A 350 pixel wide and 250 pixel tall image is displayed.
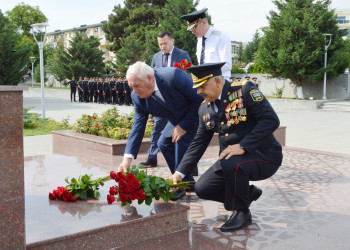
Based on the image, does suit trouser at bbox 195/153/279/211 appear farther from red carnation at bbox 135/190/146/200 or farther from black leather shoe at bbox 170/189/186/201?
black leather shoe at bbox 170/189/186/201

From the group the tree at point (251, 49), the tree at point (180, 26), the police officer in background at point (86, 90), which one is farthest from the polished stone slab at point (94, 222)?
the tree at point (251, 49)

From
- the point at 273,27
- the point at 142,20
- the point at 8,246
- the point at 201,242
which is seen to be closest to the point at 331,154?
the point at 201,242

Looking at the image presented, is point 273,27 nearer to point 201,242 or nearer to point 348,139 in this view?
point 348,139

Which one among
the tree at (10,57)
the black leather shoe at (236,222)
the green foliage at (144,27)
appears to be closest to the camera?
the black leather shoe at (236,222)

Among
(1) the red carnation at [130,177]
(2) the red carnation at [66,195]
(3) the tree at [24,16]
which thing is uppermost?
(3) the tree at [24,16]

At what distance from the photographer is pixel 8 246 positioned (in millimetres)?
2367

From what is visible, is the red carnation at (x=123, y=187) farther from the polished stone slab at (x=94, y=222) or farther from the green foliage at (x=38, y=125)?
the green foliage at (x=38, y=125)

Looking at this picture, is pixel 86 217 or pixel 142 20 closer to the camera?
pixel 86 217

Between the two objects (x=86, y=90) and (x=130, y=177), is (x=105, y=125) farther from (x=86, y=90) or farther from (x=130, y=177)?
(x=86, y=90)

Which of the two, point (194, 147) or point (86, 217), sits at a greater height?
point (194, 147)

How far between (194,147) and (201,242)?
77cm

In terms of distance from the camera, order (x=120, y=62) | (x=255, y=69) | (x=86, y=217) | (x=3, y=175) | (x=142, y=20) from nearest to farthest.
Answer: (x=3, y=175), (x=86, y=217), (x=255, y=69), (x=120, y=62), (x=142, y=20)

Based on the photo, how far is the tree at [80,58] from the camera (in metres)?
35.8

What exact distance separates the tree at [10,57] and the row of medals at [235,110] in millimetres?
25055
